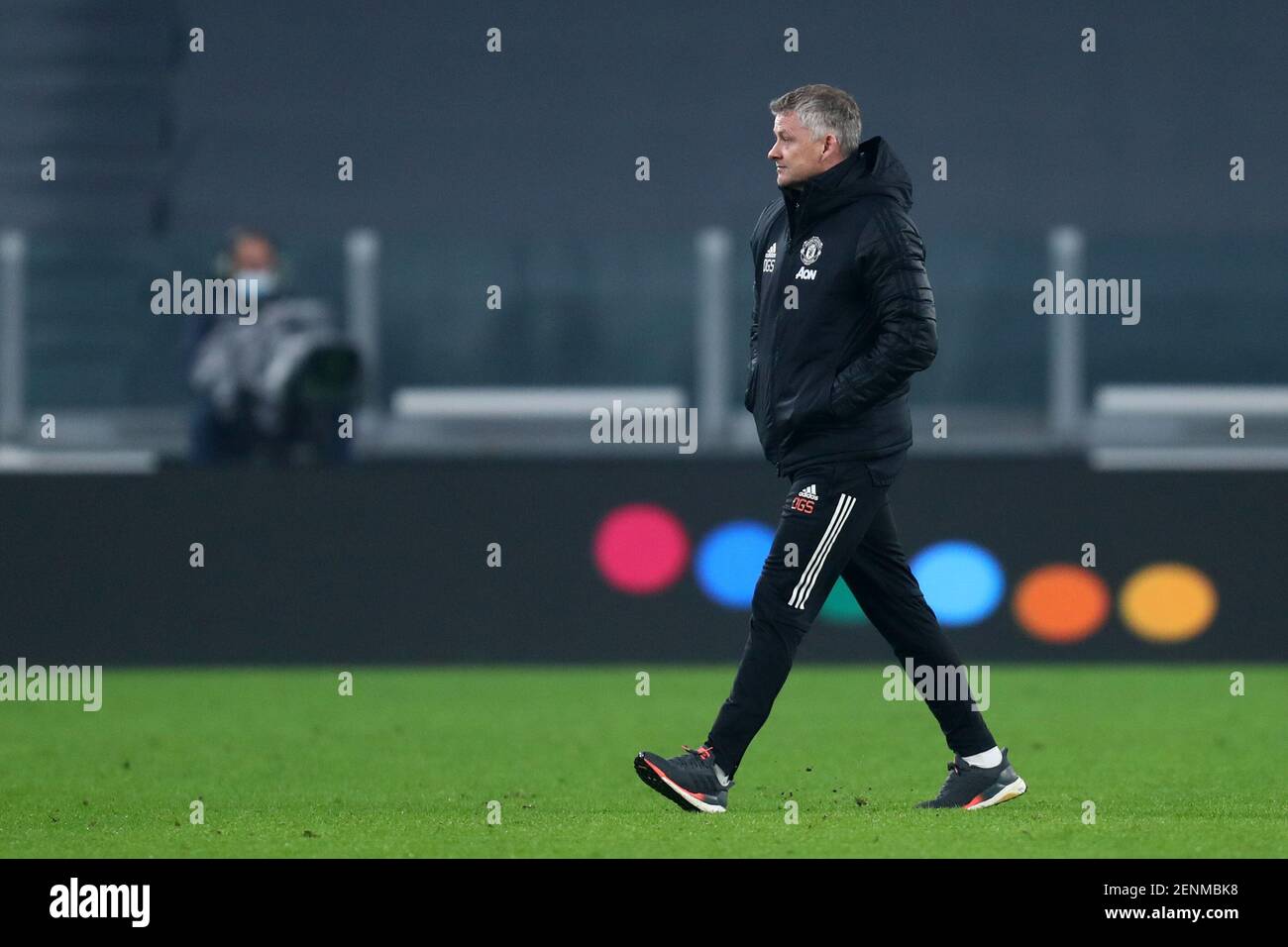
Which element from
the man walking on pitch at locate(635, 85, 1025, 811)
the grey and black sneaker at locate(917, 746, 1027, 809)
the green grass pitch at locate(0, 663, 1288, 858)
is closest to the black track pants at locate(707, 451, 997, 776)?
the man walking on pitch at locate(635, 85, 1025, 811)

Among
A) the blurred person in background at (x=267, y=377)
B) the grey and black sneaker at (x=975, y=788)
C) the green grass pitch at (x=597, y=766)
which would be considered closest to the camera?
the green grass pitch at (x=597, y=766)

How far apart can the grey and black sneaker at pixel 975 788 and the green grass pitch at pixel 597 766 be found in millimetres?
50

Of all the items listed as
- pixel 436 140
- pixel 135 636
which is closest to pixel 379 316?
pixel 436 140

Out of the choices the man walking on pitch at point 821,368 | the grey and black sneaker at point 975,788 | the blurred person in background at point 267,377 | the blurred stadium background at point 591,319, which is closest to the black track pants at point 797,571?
the man walking on pitch at point 821,368

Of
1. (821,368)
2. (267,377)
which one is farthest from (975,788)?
(267,377)

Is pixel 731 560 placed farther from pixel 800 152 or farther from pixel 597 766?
pixel 800 152

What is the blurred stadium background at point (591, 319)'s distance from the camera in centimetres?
1138

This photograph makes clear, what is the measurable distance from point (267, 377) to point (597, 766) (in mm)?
4460

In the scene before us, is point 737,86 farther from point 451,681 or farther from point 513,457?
point 451,681

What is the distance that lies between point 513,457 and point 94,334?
7.12 ft

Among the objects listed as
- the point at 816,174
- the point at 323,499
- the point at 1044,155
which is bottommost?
the point at 323,499

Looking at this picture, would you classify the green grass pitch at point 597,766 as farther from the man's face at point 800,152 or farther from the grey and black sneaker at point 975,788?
the man's face at point 800,152

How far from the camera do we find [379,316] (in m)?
12.2

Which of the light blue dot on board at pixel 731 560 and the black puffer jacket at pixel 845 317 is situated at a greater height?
the black puffer jacket at pixel 845 317
